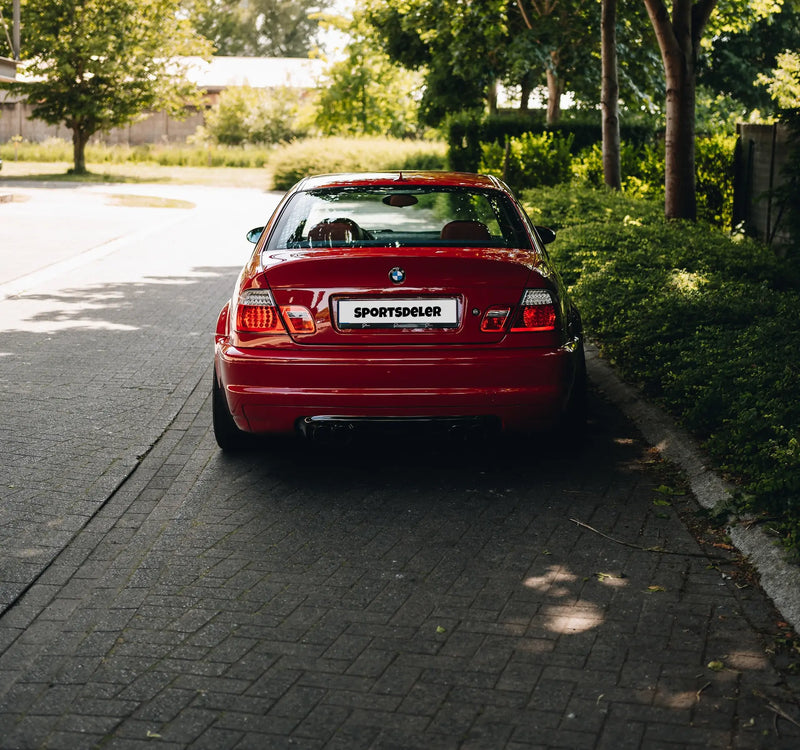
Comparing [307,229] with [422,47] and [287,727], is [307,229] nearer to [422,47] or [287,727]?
[287,727]

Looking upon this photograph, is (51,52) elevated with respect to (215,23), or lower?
lower

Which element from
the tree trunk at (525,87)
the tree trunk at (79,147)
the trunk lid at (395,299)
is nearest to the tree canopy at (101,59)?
the tree trunk at (79,147)

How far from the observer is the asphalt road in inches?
134

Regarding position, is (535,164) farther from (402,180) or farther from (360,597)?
(360,597)

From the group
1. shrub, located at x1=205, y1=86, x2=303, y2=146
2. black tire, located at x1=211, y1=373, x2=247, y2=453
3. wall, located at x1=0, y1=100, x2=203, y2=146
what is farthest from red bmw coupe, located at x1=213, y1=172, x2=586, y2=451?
wall, located at x1=0, y1=100, x2=203, y2=146

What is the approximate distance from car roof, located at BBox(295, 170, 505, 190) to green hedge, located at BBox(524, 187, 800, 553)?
151cm

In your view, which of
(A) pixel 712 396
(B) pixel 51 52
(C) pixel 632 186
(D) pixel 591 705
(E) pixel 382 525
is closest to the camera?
(D) pixel 591 705

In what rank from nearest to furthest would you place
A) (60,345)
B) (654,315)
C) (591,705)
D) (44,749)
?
(44,749), (591,705), (654,315), (60,345)

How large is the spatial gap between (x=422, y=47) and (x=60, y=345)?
30.9 metres

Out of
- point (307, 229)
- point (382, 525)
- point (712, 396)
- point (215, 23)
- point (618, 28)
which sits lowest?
point (382, 525)

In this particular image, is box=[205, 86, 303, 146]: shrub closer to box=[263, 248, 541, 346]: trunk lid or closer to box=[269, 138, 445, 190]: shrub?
box=[269, 138, 445, 190]: shrub

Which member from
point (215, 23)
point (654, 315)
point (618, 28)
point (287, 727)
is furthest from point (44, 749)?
point (215, 23)

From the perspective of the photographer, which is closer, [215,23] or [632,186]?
[632,186]

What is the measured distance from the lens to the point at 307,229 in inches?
252
